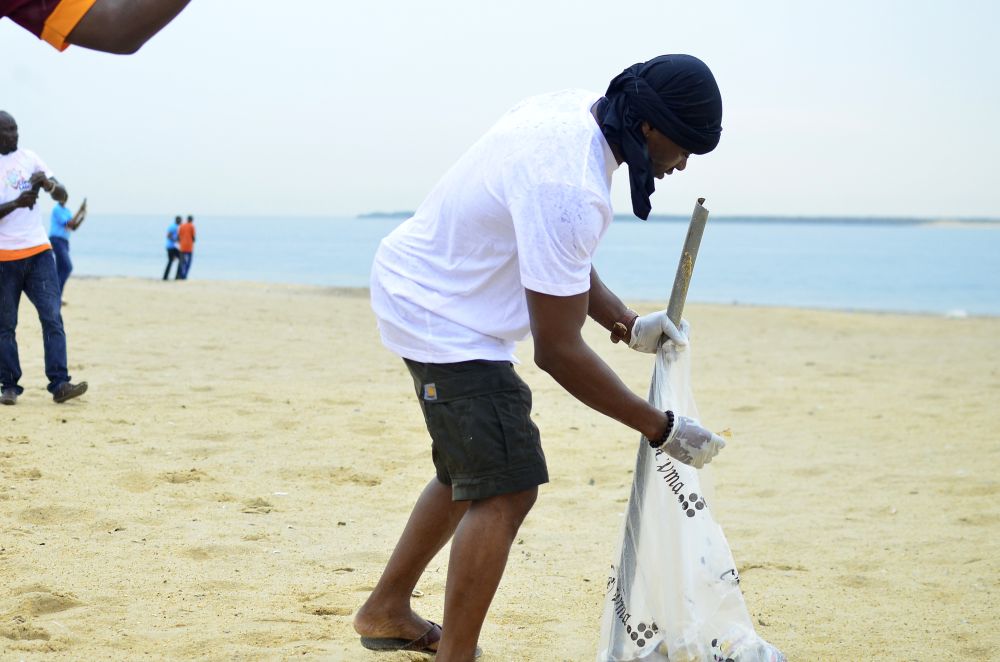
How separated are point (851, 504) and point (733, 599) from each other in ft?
7.15

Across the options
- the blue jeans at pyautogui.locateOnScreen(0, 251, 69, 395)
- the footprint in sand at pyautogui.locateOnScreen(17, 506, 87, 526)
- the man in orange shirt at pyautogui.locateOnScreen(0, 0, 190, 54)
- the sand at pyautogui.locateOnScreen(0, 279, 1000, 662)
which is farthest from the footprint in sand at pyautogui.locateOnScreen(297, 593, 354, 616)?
the blue jeans at pyautogui.locateOnScreen(0, 251, 69, 395)

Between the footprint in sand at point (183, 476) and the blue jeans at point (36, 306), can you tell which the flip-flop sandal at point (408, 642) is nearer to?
the footprint in sand at point (183, 476)

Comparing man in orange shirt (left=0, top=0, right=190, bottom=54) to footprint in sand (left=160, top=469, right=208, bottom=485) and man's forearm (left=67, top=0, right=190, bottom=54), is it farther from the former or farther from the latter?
footprint in sand (left=160, top=469, right=208, bottom=485)

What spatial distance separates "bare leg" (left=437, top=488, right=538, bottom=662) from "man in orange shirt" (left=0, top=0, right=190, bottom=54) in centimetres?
140

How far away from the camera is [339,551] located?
12.8 feet

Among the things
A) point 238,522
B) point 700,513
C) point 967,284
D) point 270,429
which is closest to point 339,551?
point 238,522

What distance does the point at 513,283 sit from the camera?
2623 mm

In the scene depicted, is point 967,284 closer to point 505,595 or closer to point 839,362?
point 839,362

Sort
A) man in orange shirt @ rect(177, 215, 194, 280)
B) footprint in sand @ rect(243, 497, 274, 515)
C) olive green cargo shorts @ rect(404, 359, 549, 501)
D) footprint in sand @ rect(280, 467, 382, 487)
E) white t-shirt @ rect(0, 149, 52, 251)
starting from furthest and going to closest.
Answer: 1. man in orange shirt @ rect(177, 215, 194, 280)
2. white t-shirt @ rect(0, 149, 52, 251)
3. footprint in sand @ rect(280, 467, 382, 487)
4. footprint in sand @ rect(243, 497, 274, 515)
5. olive green cargo shorts @ rect(404, 359, 549, 501)

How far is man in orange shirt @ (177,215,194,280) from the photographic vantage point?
2262cm

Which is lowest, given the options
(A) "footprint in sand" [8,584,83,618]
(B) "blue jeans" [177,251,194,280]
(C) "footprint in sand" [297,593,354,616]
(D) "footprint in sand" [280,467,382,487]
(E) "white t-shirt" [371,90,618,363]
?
(B) "blue jeans" [177,251,194,280]

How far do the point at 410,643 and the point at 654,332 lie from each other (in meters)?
1.16

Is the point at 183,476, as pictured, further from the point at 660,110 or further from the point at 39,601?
the point at 660,110

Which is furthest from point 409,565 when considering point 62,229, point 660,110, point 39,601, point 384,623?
point 62,229
